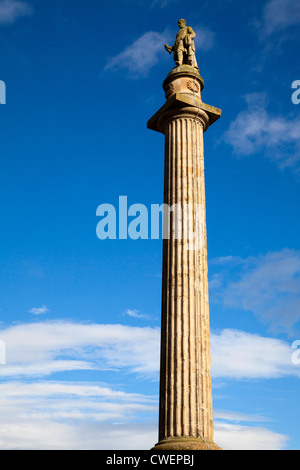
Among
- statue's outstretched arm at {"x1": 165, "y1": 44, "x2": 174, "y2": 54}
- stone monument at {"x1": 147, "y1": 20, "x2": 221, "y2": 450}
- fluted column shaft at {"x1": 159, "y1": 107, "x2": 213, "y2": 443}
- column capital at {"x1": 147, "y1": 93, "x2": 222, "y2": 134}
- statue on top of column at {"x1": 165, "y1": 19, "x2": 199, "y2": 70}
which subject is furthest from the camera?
statue's outstretched arm at {"x1": 165, "y1": 44, "x2": 174, "y2": 54}

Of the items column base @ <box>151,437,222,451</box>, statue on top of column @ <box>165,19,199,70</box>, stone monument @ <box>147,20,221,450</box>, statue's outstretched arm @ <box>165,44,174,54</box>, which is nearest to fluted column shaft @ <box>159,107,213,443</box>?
stone monument @ <box>147,20,221,450</box>

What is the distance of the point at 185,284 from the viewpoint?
66.7 feet

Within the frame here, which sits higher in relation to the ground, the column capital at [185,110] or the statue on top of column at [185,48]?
the statue on top of column at [185,48]

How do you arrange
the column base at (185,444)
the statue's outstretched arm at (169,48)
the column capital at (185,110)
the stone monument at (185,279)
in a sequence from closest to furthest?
the column base at (185,444) < the stone monument at (185,279) < the column capital at (185,110) < the statue's outstretched arm at (169,48)

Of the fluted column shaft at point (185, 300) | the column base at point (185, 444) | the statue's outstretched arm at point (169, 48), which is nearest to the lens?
the column base at point (185, 444)

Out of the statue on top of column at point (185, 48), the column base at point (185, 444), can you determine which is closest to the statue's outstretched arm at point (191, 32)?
the statue on top of column at point (185, 48)

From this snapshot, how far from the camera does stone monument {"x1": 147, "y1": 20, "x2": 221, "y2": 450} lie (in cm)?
1839

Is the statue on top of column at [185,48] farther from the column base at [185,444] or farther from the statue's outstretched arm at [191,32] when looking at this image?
the column base at [185,444]

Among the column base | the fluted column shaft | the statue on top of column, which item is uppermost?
the statue on top of column

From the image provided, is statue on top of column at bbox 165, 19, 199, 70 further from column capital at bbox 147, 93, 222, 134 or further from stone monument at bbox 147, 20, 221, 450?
column capital at bbox 147, 93, 222, 134

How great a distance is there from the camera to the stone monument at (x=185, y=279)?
18391 mm

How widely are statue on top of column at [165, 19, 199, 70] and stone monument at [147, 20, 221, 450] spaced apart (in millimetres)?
47

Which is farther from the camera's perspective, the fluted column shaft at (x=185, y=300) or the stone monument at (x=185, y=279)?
the fluted column shaft at (x=185, y=300)
